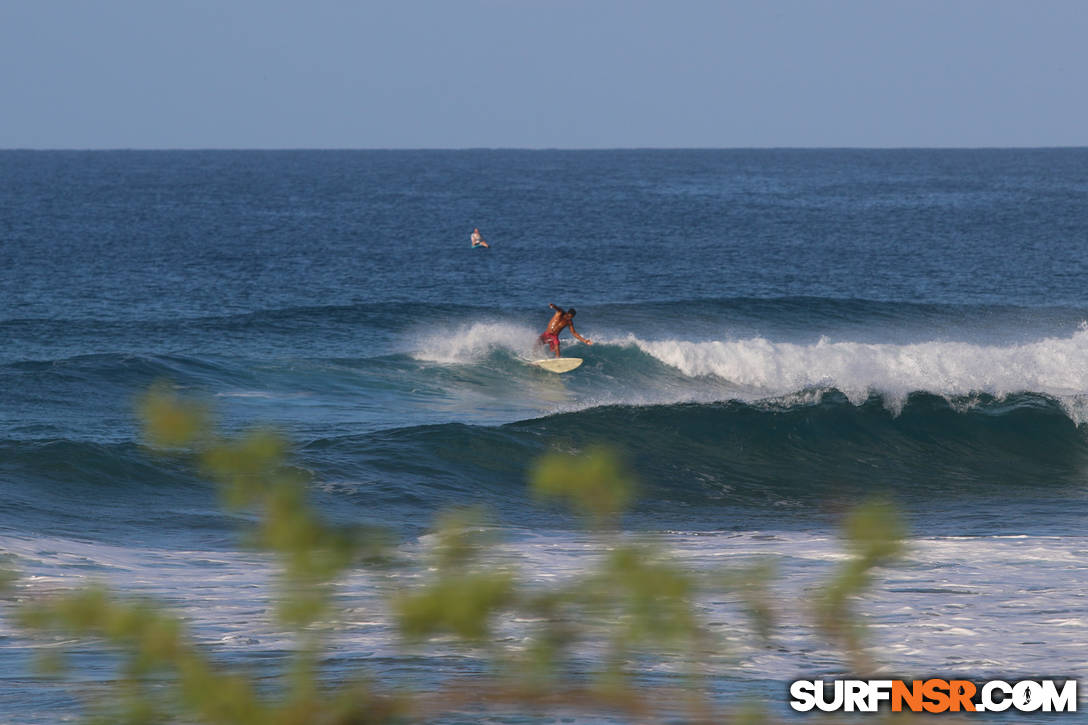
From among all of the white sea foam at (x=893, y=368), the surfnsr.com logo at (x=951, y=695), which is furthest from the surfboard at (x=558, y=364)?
the surfnsr.com logo at (x=951, y=695)

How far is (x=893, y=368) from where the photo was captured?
78.3ft

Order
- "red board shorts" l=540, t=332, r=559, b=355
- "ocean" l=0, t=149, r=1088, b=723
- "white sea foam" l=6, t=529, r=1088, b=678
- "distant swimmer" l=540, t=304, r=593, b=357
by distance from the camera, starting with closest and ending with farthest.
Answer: "white sea foam" l=6, t=529, r=1088, b=678
"ocean" l=0, t=149, r=1088, b=723
"distant swimmer" l=540, t=304, r=593, b=357
"red board shorts" l=540, t=332, r=559, b=355

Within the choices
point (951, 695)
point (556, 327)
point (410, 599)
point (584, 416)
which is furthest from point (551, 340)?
point (410, 599)

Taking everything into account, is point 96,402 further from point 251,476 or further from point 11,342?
point 251,476

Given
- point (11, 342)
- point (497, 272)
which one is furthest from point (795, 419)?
point (497, 272)

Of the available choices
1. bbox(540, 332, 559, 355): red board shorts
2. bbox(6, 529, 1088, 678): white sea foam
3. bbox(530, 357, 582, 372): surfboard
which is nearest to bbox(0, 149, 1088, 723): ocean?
bbox(6, 529, 1088, 678): white sea foam

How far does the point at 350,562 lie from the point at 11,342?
101 ft

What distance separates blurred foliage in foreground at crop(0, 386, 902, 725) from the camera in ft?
Answer: 6.36

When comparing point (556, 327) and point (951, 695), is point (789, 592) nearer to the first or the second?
point (951, 695)

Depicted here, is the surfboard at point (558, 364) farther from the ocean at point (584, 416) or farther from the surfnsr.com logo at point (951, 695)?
the surfnsr.com logo at point (951, 695)

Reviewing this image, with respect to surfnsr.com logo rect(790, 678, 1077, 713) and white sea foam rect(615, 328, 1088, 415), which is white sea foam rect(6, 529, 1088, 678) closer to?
surfnsr.com logo rect(790, 678, 1077, 713)

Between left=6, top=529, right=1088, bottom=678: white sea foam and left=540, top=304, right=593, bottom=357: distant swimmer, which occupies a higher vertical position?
left=540, top=304, right=593, bottom=357: distant swimmer

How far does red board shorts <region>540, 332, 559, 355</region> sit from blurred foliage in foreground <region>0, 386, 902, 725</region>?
22.1 metres

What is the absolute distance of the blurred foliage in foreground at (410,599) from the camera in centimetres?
194
